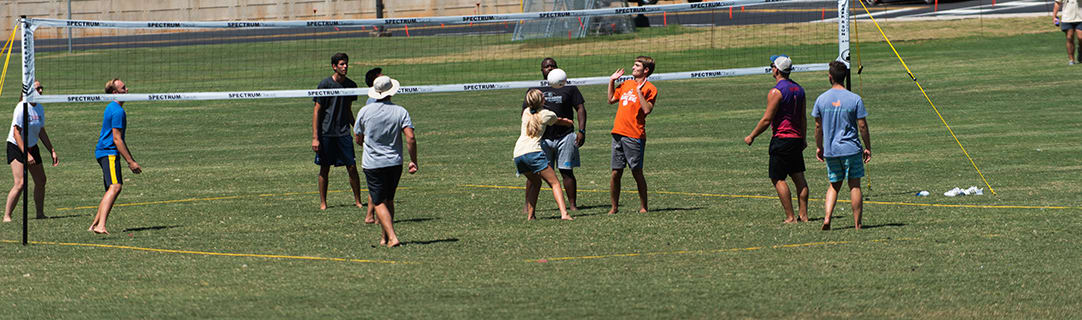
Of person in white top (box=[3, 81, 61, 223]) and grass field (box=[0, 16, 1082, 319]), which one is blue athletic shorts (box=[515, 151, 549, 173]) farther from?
person in white top (box=[3, 81, 61, 223])

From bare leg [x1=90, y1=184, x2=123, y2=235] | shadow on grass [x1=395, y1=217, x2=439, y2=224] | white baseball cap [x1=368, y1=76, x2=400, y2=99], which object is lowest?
shadow on grass [x1=395, y1=217, x2=439, y2=224]

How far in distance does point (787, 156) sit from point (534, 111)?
98.7 inches

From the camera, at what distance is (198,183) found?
59.0ft

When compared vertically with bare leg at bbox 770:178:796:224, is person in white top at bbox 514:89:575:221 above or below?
above

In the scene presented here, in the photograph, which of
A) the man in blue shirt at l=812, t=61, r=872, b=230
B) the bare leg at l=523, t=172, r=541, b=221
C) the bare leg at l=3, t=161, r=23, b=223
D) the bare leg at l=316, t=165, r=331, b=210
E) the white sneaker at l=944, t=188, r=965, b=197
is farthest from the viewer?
the bare leg at l=316, t=165, r=331, b=210

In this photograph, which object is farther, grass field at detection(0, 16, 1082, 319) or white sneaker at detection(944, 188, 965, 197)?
white sneaker at detection(944, 188, 965, 197)

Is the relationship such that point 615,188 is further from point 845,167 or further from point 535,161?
point 845,167

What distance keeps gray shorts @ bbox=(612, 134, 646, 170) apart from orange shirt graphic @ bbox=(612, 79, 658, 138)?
0.20 feet

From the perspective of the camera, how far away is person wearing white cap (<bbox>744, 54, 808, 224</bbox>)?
41.3ft

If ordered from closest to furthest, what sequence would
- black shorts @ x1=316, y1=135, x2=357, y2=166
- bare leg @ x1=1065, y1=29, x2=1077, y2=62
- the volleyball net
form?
black shorts @ x1=316, y1=135, x2=357, y2=166 → bare leg @ x1=1065, y1=29, x2=1077, y2=62 → the volleyball net

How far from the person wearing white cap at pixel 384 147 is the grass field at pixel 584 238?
16.0 inches

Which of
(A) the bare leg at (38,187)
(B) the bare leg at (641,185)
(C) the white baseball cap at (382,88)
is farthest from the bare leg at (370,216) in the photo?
(A) the bare leg at (38,187)

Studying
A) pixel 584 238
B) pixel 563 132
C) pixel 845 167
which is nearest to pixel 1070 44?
pixel 563 132

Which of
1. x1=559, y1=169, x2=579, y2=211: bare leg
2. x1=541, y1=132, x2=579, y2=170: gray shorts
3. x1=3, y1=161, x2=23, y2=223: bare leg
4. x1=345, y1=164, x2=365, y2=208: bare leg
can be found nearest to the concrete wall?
x1=345, y1=164, x2=365, y2=208: bare leg
